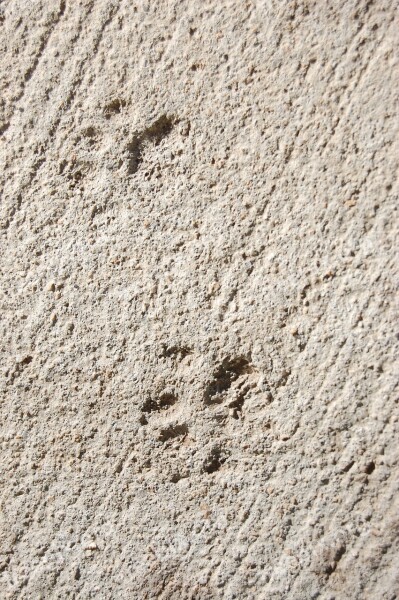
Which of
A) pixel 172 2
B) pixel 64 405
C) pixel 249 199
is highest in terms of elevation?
pixel 172 2

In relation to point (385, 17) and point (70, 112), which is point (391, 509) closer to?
point (385, 17)

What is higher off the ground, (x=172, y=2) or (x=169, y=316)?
(x=172, y=2)

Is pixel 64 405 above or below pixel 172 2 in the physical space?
below

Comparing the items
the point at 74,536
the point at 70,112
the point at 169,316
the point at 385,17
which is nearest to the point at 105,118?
the point at 70,112

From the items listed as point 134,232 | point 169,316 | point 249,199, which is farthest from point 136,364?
point 249,199

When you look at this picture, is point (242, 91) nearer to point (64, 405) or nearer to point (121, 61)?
point (121, 61)

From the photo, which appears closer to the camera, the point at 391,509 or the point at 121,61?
the point at 391,509
